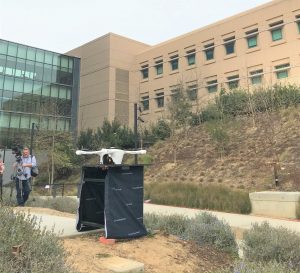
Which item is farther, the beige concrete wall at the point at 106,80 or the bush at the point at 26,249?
the beige concrete wall at the point at 106,80

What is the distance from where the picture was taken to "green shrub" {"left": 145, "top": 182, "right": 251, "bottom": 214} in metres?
12.9

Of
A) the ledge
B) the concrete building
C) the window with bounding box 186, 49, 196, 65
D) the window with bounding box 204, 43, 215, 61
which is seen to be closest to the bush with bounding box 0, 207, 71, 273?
the ledge

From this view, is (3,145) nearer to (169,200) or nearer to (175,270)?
(169,200)

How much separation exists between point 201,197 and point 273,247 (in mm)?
8511

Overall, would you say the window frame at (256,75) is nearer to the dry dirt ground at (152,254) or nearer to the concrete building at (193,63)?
the concrete building at (193,63)

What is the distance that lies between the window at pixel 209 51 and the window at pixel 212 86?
9.52 ft

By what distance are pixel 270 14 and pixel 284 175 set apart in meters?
26.3

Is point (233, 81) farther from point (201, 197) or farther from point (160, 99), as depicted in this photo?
point (201, 197)

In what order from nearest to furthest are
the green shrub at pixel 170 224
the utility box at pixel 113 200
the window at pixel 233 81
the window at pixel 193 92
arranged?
the utility box at pixel 113 200, the green shrub at pixel 170 224, the window at pixel 193 92, the window at pixel 233 81

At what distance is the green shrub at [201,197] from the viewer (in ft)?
42.3

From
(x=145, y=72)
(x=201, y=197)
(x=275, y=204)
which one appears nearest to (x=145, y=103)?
(x=145, y=72)

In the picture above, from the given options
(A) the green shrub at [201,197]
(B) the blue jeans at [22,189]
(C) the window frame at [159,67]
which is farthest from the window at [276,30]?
(B) the blue jeans at [22,189]

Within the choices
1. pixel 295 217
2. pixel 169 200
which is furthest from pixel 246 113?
pixel 295 217

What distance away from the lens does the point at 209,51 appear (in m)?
44.3
